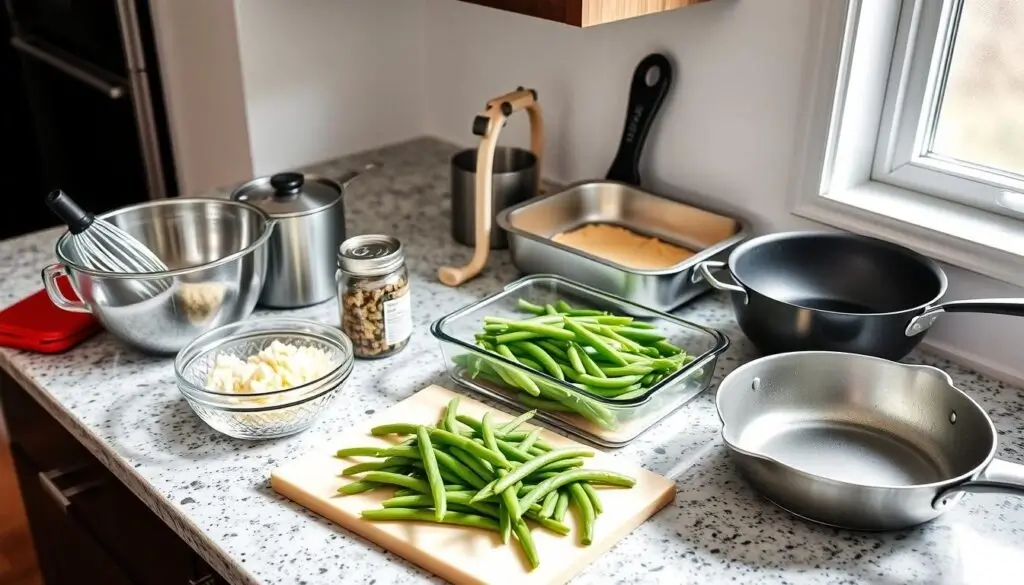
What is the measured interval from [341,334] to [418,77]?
0.89 metres

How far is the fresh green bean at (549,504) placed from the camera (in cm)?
102

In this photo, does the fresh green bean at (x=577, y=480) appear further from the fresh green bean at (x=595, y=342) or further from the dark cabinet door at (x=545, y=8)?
the dark cabinet door at (x=545, y=8)

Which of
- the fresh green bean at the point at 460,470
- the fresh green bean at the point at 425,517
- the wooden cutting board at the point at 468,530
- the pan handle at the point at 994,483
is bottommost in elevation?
the wooden cutting board at the point at 468,530

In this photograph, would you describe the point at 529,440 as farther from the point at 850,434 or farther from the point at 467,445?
the point at 850,434

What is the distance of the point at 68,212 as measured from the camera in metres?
1.29

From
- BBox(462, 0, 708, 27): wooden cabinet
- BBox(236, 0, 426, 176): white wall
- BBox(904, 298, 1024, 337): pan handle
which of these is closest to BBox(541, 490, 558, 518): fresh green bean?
BBox(904, 298, 1024, 337): pan handle

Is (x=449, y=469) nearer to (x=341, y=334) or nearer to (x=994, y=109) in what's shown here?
(x=341, y=334)

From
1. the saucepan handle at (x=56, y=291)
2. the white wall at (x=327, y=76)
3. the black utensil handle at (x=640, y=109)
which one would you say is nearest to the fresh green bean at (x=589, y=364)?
the black utensil handle at (x=640, y=109)

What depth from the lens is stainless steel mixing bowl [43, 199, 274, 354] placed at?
1.29 meters

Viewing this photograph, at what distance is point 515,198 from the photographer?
64.6 inches

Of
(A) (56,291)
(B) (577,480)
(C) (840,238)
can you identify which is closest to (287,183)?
(A) (56,291)

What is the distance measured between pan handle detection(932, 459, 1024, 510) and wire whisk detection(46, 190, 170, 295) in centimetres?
92

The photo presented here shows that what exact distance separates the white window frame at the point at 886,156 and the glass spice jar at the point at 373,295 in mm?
573

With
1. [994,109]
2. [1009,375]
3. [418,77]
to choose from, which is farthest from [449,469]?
[418,77]
